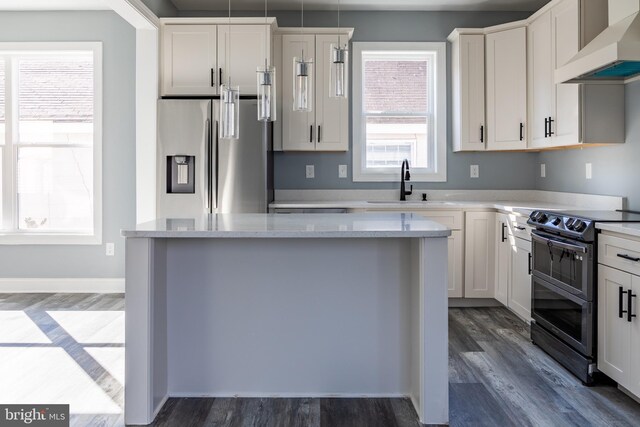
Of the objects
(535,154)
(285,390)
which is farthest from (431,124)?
(285,390)

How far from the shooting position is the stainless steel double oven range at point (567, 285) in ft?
8.67

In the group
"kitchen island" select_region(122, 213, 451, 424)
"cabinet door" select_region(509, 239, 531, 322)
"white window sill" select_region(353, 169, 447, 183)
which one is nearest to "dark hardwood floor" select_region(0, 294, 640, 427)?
"kitchen island" select_region(122, 213, 451, 424)

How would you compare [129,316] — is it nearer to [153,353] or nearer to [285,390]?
[153,353]

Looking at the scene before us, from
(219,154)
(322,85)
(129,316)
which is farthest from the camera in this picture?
(322,85)

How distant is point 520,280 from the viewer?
12.1ft

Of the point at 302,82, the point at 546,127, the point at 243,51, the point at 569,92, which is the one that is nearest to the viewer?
the point at 302,82

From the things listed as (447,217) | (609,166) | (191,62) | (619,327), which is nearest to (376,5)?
(191,62)

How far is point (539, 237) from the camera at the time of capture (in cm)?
319

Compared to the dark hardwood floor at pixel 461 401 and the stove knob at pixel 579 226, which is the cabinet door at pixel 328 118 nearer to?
the dark hardwood floor at pixel 461 401

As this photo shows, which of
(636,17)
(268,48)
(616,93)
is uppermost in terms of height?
(268,48)

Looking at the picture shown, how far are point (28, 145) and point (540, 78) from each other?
448cm

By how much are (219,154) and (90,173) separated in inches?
61.0

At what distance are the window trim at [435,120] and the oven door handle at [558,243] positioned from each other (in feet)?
5.29

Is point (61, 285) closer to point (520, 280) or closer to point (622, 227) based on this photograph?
point (520, 280)
